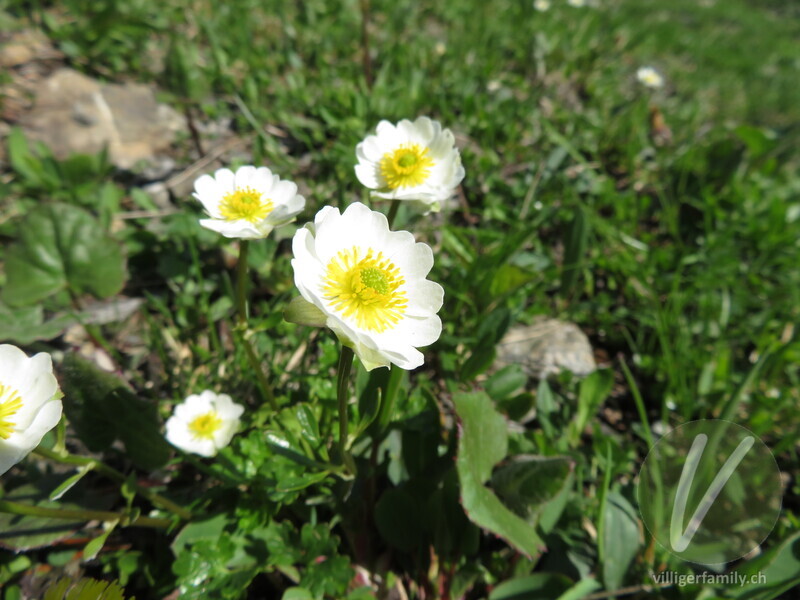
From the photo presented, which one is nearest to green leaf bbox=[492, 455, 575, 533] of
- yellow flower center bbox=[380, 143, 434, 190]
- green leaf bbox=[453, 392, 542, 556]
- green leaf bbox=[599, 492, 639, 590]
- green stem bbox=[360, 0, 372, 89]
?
green leaf bbox=[453, 392, 542, 556]

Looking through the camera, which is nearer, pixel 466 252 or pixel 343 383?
pixel 343 383

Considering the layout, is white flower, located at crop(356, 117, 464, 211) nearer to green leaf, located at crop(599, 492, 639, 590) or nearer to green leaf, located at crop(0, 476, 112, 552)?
green leaf, located at crop(599, 492, 639, 590)

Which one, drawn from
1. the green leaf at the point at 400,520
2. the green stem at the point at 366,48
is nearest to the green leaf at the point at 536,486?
the green leaf at the point at 400,520

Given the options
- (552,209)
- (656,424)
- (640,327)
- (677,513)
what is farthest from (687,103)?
(677,513)

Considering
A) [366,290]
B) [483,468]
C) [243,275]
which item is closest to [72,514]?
[243,275]

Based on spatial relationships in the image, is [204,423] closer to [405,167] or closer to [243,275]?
[243,275]

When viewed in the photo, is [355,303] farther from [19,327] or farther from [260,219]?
[19,327]
